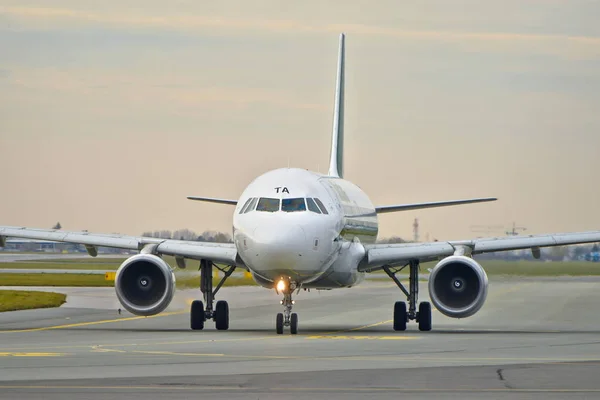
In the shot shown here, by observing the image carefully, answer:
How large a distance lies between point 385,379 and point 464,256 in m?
14.3

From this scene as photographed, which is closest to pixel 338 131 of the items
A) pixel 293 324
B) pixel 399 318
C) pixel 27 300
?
pixel 27 300

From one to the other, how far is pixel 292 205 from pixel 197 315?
443cm

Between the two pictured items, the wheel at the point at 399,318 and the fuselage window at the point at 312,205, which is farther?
the wheel at the point at 399,318

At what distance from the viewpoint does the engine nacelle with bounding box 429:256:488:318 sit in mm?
31453

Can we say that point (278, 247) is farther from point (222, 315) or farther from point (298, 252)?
point (222, 315)

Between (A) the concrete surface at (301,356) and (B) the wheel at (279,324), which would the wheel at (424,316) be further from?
(B) the wheel at (279,324)

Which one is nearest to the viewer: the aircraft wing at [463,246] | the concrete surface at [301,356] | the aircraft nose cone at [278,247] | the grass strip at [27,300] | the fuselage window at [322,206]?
the concrete surface at [301,356]

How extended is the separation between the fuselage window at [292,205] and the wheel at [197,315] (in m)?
4.13

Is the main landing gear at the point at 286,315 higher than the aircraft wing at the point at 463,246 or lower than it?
lower

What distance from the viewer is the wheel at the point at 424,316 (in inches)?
1282

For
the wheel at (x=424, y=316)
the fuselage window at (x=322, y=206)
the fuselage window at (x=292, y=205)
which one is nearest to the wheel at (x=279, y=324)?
the fuselage window at (x=292, y=205)

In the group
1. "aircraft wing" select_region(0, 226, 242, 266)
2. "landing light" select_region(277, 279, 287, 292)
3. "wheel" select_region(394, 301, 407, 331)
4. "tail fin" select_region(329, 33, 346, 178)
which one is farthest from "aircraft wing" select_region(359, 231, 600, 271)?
"tail fin" select_region(329, 33, 346, 178)

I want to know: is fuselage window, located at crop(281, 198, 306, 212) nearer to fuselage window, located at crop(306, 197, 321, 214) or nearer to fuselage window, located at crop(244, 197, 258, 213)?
fuselage window, located at crop(306, 197, 321, 214)

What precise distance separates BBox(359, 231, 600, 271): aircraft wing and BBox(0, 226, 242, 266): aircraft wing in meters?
3.72
